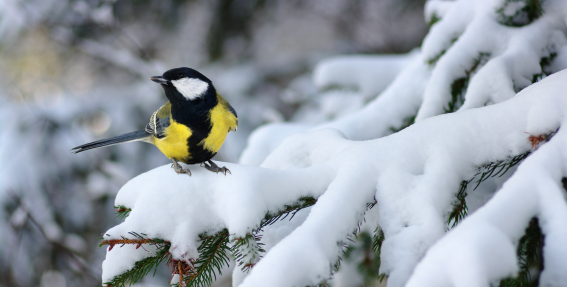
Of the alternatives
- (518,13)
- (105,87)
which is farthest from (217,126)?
(105,87)

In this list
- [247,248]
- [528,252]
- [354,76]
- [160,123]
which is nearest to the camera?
[528,252]

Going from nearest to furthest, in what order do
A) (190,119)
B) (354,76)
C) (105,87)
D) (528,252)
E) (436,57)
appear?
(528,252) → (190,119) → (436,57) → (354,76) → (105,87)

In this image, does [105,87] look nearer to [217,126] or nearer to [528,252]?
[217,126]

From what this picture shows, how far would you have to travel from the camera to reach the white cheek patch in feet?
4.69

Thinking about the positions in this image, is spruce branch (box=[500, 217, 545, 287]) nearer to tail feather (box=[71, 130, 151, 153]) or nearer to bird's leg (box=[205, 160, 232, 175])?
bird's leg (box=[205, 160, 232, 175])

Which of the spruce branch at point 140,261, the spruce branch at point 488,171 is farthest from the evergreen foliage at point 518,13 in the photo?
the spruce branch at point 140,261

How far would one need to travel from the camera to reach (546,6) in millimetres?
1552

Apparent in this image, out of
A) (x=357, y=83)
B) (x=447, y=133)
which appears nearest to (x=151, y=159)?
(x=357, y=83)

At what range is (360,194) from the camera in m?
0.98

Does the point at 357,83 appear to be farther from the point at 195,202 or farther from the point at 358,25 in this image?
the point at 358,25

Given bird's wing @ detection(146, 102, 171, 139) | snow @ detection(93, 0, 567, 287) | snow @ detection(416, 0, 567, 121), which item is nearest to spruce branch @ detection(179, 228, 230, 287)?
snow @ detection(93, 0, 567, 287)

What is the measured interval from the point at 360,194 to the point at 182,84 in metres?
0.94

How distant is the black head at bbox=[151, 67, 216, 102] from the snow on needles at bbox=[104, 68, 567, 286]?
0.40 m

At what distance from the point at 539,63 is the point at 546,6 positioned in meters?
0.35
